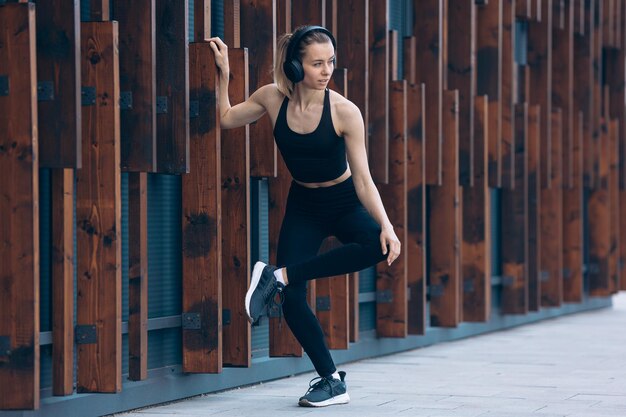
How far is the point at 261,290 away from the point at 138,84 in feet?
3.96

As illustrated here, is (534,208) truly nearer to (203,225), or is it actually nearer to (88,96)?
(203,225)

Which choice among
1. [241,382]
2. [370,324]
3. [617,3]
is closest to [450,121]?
[370,324]

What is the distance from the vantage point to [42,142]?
6.33 m

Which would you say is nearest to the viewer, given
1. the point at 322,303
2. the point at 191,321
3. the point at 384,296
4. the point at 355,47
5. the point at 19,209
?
the point at 19,209

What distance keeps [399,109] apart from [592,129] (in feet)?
18.4

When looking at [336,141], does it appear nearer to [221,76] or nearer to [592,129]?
[221,76]

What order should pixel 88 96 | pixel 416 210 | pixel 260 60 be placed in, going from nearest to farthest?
1. pixel 88 96
2. pixel 260 60
3. pixel 416 210

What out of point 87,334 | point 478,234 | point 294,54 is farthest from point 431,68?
point 87,334

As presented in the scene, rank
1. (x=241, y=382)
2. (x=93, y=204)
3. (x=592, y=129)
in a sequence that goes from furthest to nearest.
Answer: (x=592, y=129) < (x=241, y=382) < (x=93, y=204)

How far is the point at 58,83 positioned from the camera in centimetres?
633

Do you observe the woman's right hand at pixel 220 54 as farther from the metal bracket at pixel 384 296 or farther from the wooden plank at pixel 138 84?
the metal bracket at pixel 384 296

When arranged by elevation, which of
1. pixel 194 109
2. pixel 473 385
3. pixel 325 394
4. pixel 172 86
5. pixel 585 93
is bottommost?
pixel 473 385

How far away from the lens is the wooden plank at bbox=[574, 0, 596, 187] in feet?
49.6

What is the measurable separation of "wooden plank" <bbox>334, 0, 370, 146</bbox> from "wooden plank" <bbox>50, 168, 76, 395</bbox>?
10.9 ft
